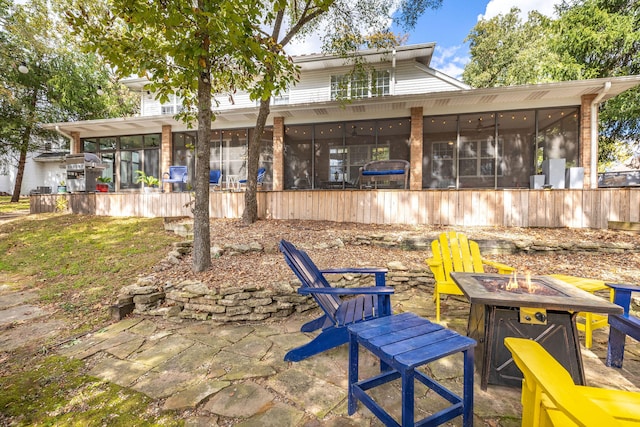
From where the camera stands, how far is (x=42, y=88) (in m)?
13.4

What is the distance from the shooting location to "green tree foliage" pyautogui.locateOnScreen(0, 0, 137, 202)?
36.9 feet

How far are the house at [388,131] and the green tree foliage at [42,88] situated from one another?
9.77ft

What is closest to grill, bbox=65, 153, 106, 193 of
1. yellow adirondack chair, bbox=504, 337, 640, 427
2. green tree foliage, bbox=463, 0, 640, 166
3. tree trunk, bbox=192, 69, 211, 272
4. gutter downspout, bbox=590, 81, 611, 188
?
tree trunk, bbox=192, 69, 211, 272

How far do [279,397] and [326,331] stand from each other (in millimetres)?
553

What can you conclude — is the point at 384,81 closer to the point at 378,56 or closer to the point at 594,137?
the point at 378,56

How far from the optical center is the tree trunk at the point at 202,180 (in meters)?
3.85

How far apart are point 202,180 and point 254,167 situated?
253 centimetres

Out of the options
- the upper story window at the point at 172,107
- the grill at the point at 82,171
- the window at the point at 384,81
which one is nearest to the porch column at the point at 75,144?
the grill at the point at 82,171

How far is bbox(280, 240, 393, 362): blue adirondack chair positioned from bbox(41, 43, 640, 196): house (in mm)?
6229

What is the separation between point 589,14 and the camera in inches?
481

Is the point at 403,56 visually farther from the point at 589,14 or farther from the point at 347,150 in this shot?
the point at 589,14

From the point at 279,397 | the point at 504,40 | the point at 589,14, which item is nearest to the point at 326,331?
the point at 279,397

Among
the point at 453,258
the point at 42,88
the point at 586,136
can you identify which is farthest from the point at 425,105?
the point at 42,88

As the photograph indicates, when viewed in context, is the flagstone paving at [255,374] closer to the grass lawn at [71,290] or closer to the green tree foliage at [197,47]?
→ the grass lawn at [71,290]
